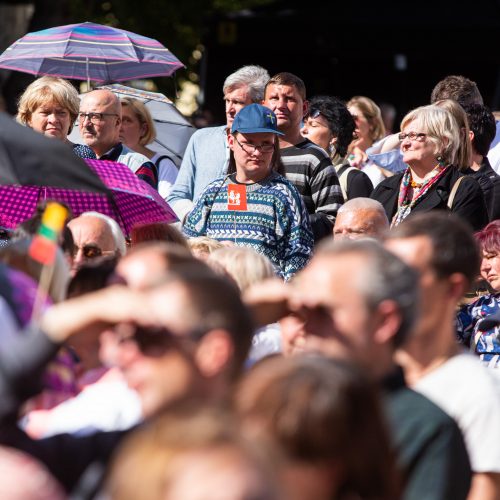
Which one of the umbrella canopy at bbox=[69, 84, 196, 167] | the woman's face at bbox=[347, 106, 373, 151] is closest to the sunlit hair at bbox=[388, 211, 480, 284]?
the umbrella canopy at bbox=[69, 84, 196, 167]

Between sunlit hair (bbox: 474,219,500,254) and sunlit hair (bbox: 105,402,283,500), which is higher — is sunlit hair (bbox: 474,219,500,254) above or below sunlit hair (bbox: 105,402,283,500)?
below

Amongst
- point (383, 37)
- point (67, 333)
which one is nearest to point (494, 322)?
point (67, 333)

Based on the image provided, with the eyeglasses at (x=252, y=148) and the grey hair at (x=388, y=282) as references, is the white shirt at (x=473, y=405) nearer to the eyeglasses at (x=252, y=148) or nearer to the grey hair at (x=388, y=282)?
the grey hair at (x=388, y=282)

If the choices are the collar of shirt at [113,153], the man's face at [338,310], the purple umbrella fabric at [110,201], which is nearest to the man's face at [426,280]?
the man's face at [338,310]

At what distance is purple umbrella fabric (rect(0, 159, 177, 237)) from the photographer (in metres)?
5.98

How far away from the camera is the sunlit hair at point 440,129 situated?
7258 millimetres

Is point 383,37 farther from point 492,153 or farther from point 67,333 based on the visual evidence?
point 67,333

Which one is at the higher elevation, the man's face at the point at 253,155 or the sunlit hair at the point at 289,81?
the sunlit hair at the point at 289,81

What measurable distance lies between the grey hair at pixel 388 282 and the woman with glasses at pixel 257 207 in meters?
3.10

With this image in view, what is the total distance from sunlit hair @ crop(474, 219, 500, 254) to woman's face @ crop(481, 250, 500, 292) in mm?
27

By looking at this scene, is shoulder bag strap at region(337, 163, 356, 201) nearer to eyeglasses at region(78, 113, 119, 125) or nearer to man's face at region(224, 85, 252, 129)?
man's face at region(224, 85, 252, 129)

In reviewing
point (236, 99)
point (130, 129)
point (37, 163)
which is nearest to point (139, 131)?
point (130, 129)

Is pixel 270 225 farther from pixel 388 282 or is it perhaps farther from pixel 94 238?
pixel 388 282

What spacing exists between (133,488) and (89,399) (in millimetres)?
1620
